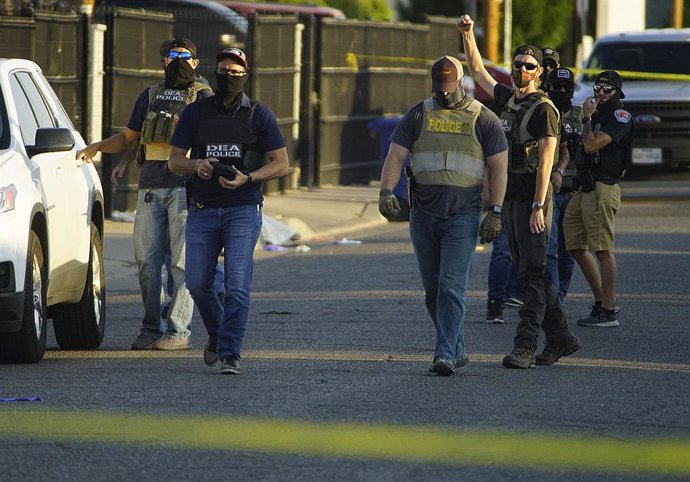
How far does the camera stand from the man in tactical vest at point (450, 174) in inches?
368

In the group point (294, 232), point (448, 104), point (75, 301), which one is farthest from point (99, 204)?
point (294, 232)

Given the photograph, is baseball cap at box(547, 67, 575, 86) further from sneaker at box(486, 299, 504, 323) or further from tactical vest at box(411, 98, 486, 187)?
tactical vest at box(411, 98, 486, 187)

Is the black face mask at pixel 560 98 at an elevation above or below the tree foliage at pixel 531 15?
below

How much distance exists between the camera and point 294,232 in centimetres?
1880

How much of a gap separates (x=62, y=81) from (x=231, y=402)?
10760mm

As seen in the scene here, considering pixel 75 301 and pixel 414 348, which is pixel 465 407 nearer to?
pixel 414 348

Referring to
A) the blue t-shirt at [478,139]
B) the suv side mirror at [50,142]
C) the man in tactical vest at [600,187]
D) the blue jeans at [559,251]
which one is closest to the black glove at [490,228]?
the blue t-shirt at [478,139]

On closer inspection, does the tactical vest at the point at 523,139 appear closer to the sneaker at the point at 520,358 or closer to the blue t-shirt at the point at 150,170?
the sneaker at the point at 520,358

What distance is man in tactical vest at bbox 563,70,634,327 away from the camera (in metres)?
11.9

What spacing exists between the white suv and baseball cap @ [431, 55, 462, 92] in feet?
7.23

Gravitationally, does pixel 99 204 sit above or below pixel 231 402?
above

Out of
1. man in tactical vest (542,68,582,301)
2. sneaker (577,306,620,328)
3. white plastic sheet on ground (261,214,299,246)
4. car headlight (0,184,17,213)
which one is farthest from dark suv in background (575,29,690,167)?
car headlight (0,184,17,213)

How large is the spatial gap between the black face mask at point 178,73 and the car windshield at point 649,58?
1423 cm

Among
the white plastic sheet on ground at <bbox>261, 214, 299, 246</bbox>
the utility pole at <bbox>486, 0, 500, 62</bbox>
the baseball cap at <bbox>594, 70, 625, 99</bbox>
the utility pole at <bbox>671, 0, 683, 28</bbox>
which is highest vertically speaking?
the utility pole at <bbox>671, 0, 683, 28</bbox>
